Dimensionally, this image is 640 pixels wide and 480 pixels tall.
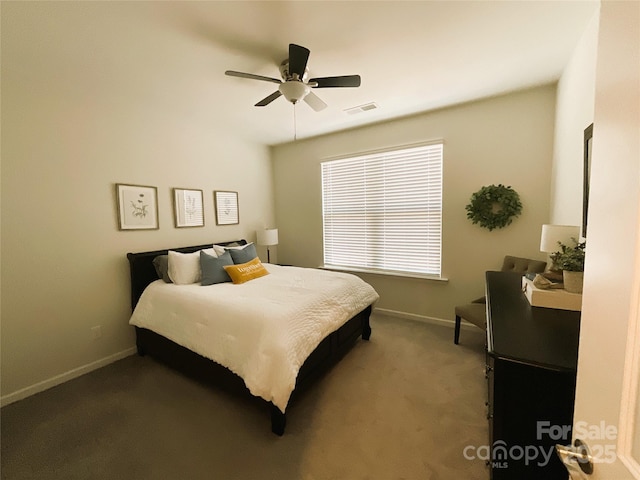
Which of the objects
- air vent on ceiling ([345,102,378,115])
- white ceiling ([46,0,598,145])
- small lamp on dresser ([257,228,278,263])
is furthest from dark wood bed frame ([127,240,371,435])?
air vent on ceiling ([345,102,378,115])

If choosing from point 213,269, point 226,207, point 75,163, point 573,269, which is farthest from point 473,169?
point 75,163

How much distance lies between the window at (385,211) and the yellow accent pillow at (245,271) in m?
1.42

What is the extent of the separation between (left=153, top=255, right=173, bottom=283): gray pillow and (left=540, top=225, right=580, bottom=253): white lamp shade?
134 inches

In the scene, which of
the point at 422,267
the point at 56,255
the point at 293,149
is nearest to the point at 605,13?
the point at 422,267

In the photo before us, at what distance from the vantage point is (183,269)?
2801 mm

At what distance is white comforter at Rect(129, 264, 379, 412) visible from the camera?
5.58 feet

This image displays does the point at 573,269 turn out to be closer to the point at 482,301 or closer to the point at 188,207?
the point at 482,301

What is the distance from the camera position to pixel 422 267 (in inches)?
135

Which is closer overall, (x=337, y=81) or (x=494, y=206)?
(x=337, y=81)

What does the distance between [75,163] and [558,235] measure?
4057mm

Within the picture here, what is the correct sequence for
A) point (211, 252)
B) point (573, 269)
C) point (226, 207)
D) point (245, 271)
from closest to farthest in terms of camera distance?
point (573, 269), point (245, 271), point (211, 252), point (226, 207)

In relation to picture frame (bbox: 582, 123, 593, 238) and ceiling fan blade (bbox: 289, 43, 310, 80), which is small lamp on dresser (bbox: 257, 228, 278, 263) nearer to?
ceiling fan blade (bbox: 289, 43, 310, 80)

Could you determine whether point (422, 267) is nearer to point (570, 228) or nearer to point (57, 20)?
point (570, 228)

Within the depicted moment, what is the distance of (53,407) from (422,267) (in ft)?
12.5
